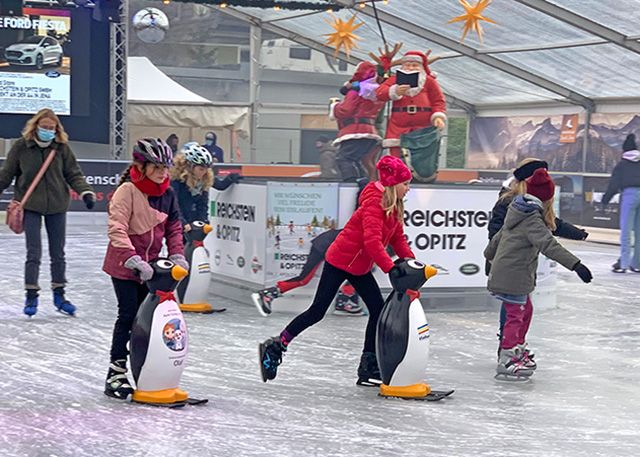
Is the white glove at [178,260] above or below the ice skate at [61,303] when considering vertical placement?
above

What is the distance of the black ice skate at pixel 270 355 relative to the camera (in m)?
6.87

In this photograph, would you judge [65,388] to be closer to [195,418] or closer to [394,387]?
[195,418]

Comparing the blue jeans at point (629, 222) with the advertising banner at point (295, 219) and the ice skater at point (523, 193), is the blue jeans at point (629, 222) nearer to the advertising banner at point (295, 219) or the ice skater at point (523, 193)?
the advertising banner at point (295, 219)

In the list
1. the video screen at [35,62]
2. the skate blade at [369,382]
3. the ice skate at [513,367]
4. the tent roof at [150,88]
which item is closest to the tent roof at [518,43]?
the tent roof at [150,88]

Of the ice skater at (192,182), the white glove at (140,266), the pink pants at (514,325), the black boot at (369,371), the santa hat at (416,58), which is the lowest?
the black boot at (369,371)

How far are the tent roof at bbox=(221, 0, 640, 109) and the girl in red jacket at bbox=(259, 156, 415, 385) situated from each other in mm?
12708

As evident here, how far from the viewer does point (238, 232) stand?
10867 mm

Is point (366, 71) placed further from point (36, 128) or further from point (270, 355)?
point (270, 355)

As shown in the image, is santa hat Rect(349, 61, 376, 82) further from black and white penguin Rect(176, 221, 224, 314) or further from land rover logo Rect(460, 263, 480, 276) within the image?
black and white penguin Rect(176, 221, 224, 314)

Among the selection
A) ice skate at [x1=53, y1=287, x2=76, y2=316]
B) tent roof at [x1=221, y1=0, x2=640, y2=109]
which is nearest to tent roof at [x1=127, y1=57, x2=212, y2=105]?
tent roof at [x1=221, y1=0, x2=640, y2=109]

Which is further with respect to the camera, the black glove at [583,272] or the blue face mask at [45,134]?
the blue face mask at [45,134]

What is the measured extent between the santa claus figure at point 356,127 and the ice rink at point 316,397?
2.67 m

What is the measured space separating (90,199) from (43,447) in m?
3.57

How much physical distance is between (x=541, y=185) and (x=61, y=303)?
13.8 ft
